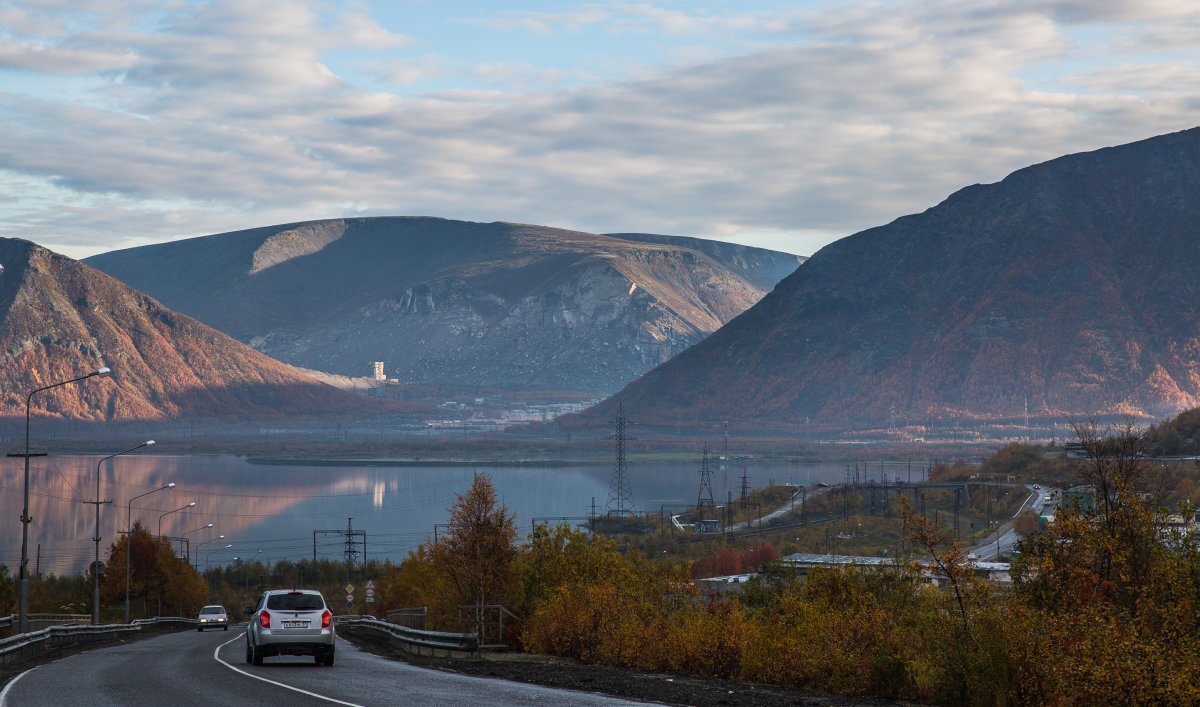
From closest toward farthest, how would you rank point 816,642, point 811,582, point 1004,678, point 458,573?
1. point 1004,678
2. point 816,642
3. point 811,582
4. point 458,573

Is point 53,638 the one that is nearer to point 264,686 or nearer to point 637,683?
point 264,686

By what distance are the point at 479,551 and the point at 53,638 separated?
50.0 ft

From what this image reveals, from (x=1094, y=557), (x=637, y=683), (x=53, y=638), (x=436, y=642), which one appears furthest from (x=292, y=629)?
(x=53, y=638)

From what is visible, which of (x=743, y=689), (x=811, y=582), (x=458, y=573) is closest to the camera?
(x=743, y=689)

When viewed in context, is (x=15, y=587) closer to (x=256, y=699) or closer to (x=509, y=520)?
(x=509, y=520)

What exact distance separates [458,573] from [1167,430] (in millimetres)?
157916

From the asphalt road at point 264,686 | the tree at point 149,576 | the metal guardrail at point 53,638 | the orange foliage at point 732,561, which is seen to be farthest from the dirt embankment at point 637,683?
the tree at point 149,576

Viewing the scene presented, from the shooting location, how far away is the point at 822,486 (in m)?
185

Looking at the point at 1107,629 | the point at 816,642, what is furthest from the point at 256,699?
the point at 1107,629

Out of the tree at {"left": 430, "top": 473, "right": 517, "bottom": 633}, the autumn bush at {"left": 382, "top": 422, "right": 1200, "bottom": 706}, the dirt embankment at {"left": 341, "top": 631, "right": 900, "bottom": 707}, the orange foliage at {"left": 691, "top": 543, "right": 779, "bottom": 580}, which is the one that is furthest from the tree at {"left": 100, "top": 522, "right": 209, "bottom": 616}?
the dirt embankment at {"left": 341, "top": 631, "right": 900, "bottom": 707}

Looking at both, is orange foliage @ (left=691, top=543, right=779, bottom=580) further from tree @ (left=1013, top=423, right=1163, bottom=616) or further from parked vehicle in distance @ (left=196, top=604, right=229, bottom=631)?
tree @ (left=1013, top=423, right=1163, bottom=616)

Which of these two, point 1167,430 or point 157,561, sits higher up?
point 1167,430

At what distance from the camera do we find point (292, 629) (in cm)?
3064

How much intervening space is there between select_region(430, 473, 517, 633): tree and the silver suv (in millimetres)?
8542
